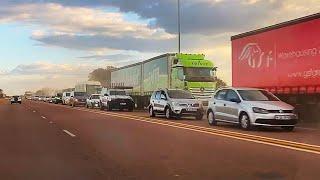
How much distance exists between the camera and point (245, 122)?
19625 mm

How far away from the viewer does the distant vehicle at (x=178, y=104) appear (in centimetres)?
2753

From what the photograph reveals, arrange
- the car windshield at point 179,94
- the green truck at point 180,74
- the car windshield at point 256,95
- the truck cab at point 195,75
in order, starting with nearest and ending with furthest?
the car windshield at point 256,95 → the car windshield at point 179,94 → the truck cab at point 195,75 → the green truck at point 180,74

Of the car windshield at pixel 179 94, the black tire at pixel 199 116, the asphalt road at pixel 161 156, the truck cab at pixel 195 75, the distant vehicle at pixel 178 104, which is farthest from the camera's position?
the truck cab at pixel 195 75

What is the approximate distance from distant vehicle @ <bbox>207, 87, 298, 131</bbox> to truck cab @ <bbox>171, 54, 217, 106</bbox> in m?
14.5

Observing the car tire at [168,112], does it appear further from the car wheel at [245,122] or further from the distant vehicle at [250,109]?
the car wheel at [245,122]

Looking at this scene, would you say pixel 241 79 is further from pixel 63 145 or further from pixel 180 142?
pixel 63 145

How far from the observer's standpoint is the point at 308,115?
22.4 meters

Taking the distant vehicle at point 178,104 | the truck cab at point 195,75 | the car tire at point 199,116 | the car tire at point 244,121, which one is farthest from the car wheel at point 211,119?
the truck cab at point 195,75

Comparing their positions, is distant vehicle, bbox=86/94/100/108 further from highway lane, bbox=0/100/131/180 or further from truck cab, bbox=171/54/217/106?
highway lane, bbox=0/100/131/180

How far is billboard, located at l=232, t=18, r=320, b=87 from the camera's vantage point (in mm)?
19438

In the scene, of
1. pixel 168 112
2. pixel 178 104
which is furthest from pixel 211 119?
pixel 168 112

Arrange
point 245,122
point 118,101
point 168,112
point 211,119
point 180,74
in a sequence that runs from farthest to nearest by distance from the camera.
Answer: point 118,101 < point 180,74 < point 168,112 < point 211,119 < point 245,122

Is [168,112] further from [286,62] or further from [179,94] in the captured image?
[286,62]

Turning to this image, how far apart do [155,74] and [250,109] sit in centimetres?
2386
